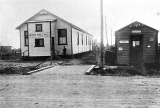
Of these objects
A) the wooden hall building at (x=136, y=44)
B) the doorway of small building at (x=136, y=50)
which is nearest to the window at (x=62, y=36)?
the wooden hall building at (x=136, y=44)

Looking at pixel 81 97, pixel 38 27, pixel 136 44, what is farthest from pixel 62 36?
pixel 81 97

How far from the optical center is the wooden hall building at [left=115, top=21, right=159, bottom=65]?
1583 centimetres

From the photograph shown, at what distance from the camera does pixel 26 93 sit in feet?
22.5

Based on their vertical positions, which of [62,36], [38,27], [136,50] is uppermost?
[38,27]

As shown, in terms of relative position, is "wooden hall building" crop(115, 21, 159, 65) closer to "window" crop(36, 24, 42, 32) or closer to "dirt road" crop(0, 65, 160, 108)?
"dirt road" crop(0, 65, 160, 108)

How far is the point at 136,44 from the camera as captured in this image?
1616cm

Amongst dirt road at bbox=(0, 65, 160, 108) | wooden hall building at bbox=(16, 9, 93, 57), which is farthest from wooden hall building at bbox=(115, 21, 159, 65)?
wooden hall building at bbox=(16, 9, 93, 57)

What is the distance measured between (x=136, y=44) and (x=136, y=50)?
52 centimetres

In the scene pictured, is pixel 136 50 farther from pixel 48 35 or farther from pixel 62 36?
pixel 48 35

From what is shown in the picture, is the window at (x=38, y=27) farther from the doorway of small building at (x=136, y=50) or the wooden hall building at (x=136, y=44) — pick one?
the doorway of small building at (x=136, y=50)

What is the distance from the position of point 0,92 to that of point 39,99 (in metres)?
1.99

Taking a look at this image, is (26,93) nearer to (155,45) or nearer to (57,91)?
(57,91)

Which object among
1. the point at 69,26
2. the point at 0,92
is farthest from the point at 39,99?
the point at 69,26

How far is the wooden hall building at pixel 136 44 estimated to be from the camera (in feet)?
51.9
